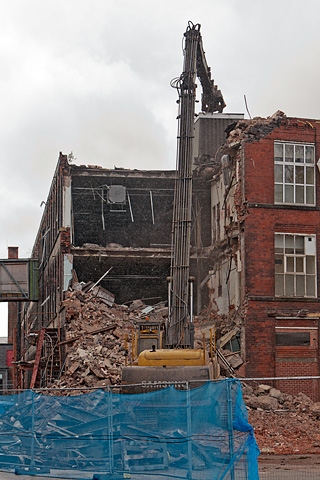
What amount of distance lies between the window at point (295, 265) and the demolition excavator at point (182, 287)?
3570 millimetres

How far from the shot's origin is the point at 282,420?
935 inches

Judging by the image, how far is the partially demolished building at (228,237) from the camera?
2952 cm

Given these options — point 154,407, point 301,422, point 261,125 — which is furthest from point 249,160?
point 154,407

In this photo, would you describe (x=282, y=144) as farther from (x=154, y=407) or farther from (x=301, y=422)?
(x=154, y=407)

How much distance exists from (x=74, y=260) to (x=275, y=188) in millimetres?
10656

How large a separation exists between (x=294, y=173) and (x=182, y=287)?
664 centimetres

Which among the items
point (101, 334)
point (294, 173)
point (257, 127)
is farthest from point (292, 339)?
point (257, 127)

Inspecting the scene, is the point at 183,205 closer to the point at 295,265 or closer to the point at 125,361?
the point at 295,265

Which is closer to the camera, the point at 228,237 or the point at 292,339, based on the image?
the point at 292,339

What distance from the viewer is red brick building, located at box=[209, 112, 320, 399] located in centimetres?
2925

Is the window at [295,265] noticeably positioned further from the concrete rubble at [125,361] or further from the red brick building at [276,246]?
the concrete rubble at [125,361]

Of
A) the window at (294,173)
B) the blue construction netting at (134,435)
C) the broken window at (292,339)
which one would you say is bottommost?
the blue construction netting at (134,435)

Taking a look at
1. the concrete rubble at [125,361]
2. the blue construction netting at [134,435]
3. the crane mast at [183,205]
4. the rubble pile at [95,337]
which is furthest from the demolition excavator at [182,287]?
the blue construction netting at [134,435]

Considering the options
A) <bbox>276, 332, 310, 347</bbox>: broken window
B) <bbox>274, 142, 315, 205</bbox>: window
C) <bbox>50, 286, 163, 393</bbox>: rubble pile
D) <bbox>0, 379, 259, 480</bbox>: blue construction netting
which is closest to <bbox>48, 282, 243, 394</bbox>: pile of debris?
<bbox>50, 286, 163, 393</bbox>: rubble pile
